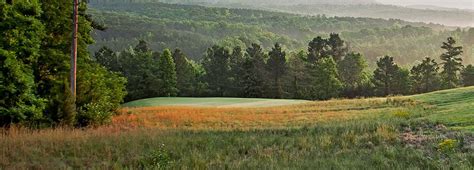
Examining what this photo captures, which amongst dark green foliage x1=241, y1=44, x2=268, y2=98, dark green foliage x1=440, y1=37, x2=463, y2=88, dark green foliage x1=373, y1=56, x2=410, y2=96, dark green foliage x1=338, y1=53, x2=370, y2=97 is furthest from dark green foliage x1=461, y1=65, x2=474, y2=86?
dark green foliage x1=241, y1=44, x2=268, y2=98

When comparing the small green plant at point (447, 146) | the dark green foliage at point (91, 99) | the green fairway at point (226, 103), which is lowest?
the green fairway at point (226, 103)

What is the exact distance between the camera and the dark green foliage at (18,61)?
22359mm

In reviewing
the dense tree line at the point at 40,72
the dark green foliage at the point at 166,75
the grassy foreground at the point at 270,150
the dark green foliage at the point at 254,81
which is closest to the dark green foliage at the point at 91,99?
the dense tree line at the point at 40,72

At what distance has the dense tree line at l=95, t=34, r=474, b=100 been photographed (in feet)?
287

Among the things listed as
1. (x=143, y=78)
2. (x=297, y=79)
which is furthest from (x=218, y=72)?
(x=143, y=78)

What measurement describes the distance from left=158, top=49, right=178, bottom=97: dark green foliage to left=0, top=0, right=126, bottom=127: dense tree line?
57.7 metres

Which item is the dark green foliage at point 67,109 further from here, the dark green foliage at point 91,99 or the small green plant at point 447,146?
the small green plant at point 447,146

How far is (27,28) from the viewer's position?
23641 mm

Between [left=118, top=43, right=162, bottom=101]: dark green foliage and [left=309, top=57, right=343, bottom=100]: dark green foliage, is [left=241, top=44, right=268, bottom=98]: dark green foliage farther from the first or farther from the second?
[left=118, top=43, right=162, bottom=101]: dark green foliage

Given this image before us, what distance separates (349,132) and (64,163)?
10.0 metres

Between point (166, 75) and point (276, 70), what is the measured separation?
21191mm

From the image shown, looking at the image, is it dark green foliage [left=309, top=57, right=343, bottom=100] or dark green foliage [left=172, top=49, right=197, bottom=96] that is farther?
dark green foliage [left=172, top=49, right=197, bottom=96]

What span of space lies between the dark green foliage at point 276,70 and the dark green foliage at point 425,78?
78.6 feet

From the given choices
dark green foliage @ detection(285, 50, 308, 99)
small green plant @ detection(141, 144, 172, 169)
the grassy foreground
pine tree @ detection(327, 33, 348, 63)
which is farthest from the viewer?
pine tree @ detection(327, 33, 348, 63)
